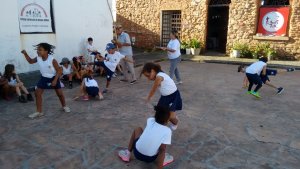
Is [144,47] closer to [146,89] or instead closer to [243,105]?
[146,89]

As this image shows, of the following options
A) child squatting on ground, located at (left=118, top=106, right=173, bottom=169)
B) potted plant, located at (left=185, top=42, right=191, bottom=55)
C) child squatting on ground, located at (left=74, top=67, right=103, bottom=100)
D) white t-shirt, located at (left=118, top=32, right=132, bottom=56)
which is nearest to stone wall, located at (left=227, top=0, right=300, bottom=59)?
potted plant, located at (left=185, top=42, right=191, bottom=55)

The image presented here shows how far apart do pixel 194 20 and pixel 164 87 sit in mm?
12080

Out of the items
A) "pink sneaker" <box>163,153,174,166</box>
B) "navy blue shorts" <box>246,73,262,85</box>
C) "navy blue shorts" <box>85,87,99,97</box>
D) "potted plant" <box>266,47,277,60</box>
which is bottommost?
"pink sneaker" <box>163,153,174,166</box>

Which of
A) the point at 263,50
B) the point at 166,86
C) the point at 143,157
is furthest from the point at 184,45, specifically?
the point at 143,157

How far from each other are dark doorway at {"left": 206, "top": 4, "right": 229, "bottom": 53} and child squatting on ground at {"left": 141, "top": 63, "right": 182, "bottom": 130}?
1269 cm

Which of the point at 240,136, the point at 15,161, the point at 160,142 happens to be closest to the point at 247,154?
the point at 240,136

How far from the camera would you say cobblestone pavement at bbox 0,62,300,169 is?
13.0ft

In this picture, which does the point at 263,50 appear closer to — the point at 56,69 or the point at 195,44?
the point at 195,44

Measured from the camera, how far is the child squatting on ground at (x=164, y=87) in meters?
4.47

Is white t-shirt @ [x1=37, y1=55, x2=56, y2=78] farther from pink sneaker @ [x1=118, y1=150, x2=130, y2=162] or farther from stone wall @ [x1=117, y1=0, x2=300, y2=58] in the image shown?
stone wall @ [x1=117, y1=0, x2=300, y2=58]

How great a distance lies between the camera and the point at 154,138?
354 cm

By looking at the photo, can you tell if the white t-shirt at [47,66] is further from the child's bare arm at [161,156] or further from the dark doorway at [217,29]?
the dark doorway at [217,29]

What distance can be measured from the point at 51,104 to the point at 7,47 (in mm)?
3158

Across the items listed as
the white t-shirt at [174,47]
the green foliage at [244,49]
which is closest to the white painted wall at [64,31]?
the white t-shirt at [174,47]
